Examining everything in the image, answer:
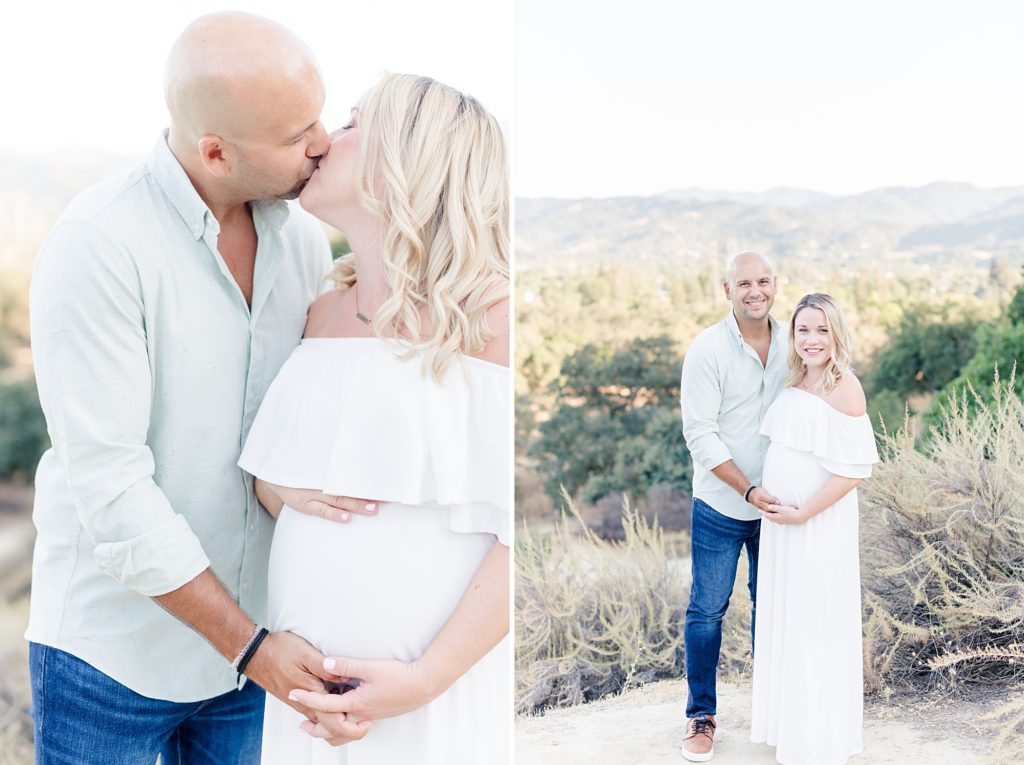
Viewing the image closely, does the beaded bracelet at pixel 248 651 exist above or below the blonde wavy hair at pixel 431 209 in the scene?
below

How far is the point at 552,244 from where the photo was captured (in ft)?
13.4

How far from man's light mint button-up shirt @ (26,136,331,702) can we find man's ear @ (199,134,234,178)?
0.05 meters

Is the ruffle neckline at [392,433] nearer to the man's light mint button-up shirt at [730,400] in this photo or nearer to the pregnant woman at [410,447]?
the pregnant woman at [410,447]

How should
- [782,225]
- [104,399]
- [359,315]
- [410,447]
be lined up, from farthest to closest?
[782,225] → [359,315] → [410,447] → [104,399]

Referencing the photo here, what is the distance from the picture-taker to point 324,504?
1.51 metres

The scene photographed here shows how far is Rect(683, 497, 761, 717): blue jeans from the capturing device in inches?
95.3

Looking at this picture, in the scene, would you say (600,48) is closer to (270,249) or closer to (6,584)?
(270,249)

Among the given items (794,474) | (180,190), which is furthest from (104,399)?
(794,474)

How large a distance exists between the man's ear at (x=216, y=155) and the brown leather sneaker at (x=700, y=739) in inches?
77.2

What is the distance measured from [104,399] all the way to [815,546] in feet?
5.53

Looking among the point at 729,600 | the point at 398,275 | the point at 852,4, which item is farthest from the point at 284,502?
the point at 852,4

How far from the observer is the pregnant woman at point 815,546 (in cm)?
218

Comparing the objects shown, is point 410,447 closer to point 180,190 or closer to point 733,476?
point 180,190

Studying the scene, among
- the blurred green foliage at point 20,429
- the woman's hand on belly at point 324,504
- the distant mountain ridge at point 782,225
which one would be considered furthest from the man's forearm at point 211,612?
the distant mountain ridge at point 782,225
